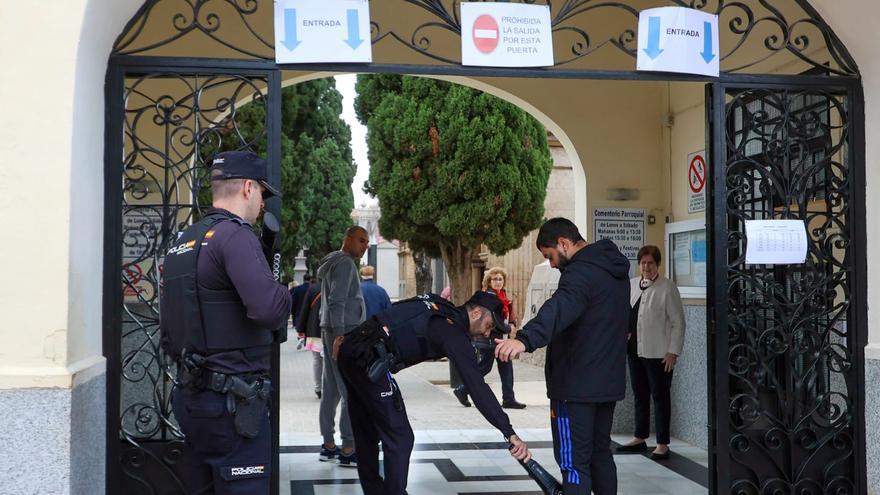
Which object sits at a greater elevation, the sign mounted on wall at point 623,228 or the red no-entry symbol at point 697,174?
the red no-entry symbol at point 697,174

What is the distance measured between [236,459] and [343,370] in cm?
123

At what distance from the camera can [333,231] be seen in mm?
35438

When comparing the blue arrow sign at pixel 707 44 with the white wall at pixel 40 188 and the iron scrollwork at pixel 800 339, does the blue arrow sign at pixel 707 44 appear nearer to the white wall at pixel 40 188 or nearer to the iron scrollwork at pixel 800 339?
the iron scrollwork at pixel 800 339

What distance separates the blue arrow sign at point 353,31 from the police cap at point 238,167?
131 cm

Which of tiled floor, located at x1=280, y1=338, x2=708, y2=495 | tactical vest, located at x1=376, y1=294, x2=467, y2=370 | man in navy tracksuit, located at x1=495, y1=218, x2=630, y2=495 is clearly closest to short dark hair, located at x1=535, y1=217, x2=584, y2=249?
man in navy tracksuit, located at x1=495, y1=218, x2=630, y2=495

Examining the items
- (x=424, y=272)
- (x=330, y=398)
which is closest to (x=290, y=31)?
(x=330, y=398)

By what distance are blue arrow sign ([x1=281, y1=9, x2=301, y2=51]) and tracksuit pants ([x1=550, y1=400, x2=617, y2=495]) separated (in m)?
2.46

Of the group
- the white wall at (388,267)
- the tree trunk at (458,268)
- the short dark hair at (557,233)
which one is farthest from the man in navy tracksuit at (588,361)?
the white wall at (388,267)

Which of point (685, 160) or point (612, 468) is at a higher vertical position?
point (685, 160)

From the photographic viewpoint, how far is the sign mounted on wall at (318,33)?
5.21 meters

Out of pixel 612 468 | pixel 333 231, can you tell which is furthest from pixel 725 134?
pixel 333 231

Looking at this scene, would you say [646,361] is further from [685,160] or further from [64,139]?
[64,139]

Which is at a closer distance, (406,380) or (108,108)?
(108,108)

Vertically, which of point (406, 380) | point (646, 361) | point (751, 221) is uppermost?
point (751, 221)
